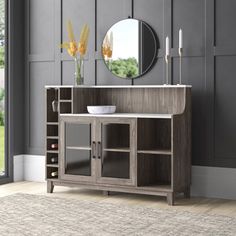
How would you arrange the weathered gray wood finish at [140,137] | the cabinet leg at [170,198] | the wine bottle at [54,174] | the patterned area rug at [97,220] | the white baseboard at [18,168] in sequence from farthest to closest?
the white baseboard at [18,168], the wine bottle at [54,174], the weathered gray wood finish at [140,137], the cabinet leg at [170,198], the patterned area rug at [97,220]

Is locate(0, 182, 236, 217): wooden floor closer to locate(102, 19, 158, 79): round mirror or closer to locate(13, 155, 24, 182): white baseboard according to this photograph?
locate(13, 155, 24, 182): white baseboard

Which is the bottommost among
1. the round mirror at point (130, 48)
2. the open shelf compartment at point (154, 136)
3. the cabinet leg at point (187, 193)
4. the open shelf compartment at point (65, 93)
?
the cabinet leg at point (187, 193)

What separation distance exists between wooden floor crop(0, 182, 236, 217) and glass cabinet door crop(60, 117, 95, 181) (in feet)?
0.66

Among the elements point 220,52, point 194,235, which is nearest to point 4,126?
point 220,52

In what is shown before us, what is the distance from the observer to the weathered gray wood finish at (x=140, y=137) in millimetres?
5293

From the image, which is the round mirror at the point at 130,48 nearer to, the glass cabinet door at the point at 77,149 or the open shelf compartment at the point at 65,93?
the open shelf compartment at the point at 65,93

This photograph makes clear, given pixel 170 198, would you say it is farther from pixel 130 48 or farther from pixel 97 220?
pixel 130 48

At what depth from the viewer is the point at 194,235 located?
13.4ft

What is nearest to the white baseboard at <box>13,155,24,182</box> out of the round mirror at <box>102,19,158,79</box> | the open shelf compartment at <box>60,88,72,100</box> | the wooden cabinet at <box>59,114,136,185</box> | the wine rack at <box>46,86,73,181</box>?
the wine rack at <box>46,86,73,181</box>

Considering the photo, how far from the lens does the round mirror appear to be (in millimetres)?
5777

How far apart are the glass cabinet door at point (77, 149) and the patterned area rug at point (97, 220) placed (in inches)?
16.6

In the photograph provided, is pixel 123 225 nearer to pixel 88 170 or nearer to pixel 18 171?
pixel 88 170

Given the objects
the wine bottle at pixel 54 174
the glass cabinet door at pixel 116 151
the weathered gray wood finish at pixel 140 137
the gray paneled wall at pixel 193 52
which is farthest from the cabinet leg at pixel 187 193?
the wine bottle at pixel 54 174

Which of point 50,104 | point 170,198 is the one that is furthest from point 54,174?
point 170,198
